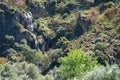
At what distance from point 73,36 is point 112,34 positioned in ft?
53.3

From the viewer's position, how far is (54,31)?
122812 mm

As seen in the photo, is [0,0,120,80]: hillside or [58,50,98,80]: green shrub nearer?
[58,50,98,80]: green shrub

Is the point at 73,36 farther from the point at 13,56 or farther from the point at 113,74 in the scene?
the point at 113,74

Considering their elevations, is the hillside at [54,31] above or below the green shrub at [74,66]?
below

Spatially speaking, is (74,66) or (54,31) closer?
(74,66)

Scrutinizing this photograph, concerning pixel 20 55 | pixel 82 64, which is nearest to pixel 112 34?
pixel 20 55

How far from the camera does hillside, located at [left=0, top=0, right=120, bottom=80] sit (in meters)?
97.1

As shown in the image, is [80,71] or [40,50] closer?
[80,71]

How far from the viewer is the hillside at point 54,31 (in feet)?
319

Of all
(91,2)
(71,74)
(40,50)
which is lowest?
(40,50)

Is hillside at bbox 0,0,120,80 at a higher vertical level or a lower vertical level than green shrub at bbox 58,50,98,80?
lower

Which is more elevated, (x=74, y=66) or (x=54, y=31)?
(x=74, y=66)

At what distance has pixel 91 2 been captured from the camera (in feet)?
399

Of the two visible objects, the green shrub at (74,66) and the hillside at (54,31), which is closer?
the green shrub at (74,66)
